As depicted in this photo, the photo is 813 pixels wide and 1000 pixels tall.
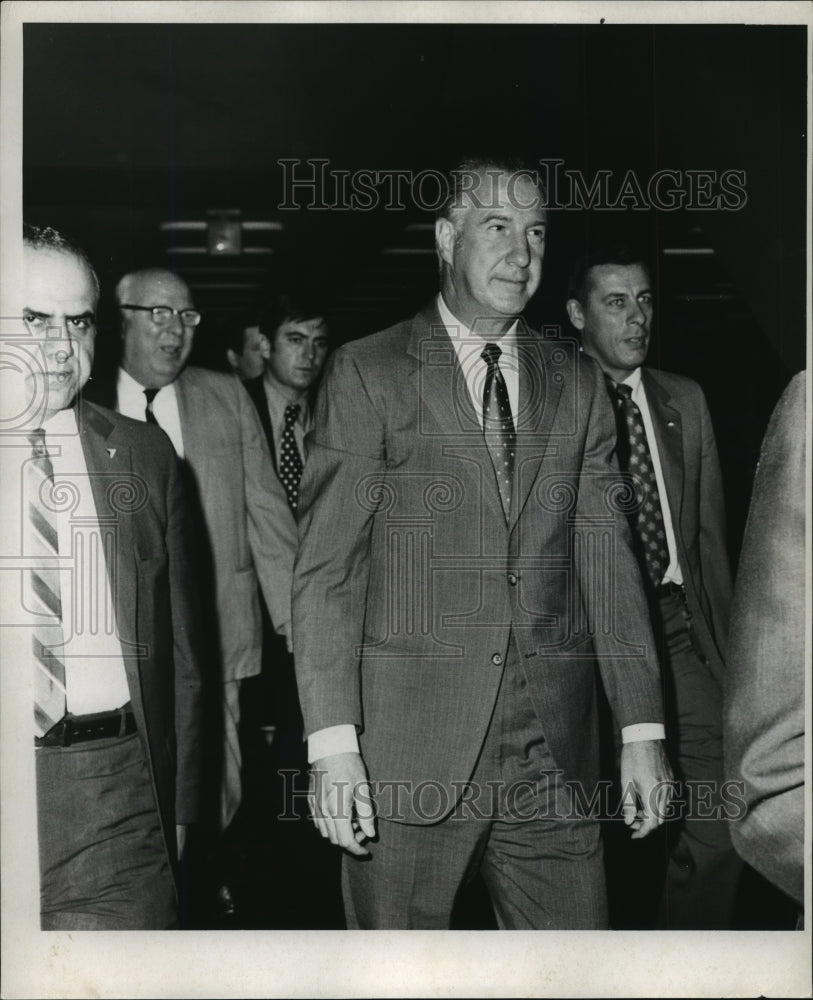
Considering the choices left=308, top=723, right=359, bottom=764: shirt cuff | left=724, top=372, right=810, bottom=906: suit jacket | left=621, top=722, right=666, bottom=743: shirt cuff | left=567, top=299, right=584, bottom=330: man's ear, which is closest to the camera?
left=724, top=372, right=810, bottom=906: suit jacket

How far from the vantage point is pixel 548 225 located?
9.82 feet

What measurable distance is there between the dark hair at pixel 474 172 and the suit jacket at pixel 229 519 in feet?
2.37

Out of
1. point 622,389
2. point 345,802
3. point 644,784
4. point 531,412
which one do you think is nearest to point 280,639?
point 345,802

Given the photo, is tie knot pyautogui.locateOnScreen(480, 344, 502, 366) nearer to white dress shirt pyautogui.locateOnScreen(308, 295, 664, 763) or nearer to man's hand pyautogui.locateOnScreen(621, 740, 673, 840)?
white dress shirt pyautogui.locateOnScreen(308, 295, 664, 763)

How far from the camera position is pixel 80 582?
3018 millimetres

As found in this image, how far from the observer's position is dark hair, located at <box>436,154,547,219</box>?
2.96 meters

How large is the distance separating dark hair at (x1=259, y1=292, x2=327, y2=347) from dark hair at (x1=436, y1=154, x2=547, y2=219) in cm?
40

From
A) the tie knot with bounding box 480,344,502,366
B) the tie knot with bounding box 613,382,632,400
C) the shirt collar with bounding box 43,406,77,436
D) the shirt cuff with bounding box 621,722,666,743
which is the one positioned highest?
the tie knot with bounding box 480,344,502,366

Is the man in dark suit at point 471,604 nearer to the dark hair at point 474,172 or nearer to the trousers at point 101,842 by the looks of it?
the dark hair at point 474,172

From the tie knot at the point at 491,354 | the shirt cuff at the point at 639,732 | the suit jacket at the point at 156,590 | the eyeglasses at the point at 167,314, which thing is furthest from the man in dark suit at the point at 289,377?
the shirt cuff at the point at 639,732

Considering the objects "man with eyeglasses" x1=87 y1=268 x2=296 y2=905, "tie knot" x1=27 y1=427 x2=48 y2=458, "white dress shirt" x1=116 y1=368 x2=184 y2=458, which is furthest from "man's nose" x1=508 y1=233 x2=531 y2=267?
"tie knot" x1=27 y1=427 x2=48 y2=458

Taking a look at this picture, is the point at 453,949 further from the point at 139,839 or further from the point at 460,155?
the point at 460,155

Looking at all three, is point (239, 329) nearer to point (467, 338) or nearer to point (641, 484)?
point (467, 338)

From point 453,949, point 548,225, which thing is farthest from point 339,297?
point 453,949
